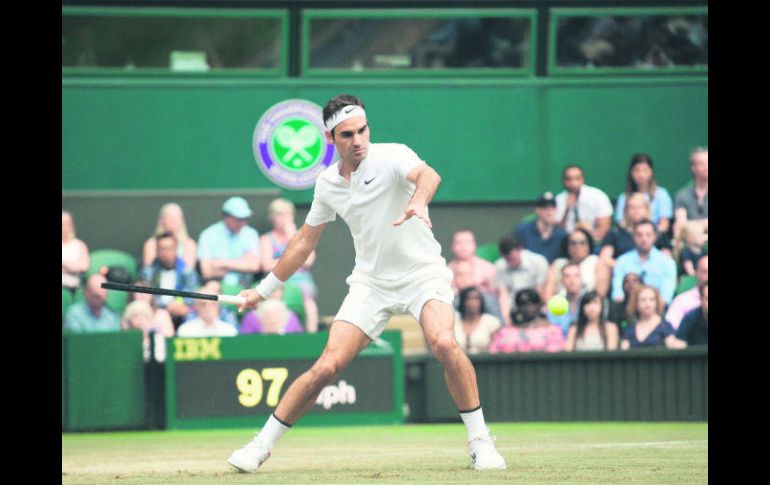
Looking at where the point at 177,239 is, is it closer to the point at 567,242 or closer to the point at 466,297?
the point at 466,297

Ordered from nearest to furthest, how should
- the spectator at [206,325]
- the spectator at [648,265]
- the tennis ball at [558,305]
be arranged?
the tennis ball at [558,305]
the spectator at [206,325]
the spectator at [648,265]

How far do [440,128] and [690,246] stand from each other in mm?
4588

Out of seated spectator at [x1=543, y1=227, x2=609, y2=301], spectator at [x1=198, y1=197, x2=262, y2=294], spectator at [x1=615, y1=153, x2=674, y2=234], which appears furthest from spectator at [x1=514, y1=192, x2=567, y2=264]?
spectator at [x1=198, y1=197, x2=262, y2=294]

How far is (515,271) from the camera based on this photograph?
14.5 m

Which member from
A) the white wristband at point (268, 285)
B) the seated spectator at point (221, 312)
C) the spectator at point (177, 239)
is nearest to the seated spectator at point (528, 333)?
the seated spectator at point (221, 312)

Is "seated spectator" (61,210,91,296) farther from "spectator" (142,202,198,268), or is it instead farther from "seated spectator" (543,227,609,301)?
"seated spectator" (543,227,609,301)

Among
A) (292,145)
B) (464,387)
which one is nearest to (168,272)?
(292,145)

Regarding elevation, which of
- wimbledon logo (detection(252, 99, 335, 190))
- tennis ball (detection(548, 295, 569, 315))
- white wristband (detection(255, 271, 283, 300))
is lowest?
tennis ball (detection(548, 295, 569, 315))

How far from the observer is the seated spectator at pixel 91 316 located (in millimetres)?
14070

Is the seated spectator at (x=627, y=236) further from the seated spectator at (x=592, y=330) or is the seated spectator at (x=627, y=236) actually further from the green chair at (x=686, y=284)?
the seated spectator at (x=592, y=330)

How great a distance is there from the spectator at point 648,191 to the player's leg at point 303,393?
6.75m

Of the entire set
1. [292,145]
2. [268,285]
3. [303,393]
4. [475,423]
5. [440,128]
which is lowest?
[475,423]

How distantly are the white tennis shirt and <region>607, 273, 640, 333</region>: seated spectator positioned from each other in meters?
5.31

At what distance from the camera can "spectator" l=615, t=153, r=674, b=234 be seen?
48.7 feet
